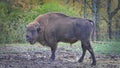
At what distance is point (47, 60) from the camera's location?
35.8ft

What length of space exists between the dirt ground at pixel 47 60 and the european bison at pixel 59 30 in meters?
0.42

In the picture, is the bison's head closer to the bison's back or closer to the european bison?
the european bison

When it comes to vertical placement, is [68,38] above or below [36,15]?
above

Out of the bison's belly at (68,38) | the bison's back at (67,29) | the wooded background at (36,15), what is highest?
the bison's back at (67,29)

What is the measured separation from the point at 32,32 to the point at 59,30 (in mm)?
749

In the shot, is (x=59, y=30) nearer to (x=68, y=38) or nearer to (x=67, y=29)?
(x=67, y=29)

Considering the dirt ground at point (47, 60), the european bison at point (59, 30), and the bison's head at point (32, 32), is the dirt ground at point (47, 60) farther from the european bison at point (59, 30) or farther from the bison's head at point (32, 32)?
the bison's head at point (32, 32)

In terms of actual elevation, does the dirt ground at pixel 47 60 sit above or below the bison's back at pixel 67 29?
below

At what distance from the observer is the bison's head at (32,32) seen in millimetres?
10781

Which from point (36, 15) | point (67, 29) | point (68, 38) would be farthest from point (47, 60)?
point (36, 15)

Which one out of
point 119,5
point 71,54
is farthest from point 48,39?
point 119,5

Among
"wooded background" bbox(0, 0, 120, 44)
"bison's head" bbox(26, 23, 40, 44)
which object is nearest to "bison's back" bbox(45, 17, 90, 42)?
"bison's head" bbox(26, 23, 40, 44)

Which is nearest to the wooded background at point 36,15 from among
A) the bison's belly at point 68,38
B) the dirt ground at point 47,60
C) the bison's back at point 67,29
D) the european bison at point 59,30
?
the dirt ground at point 47,60

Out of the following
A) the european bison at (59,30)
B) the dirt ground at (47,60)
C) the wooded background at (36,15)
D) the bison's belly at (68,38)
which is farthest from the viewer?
the wooded background at (36,15)
